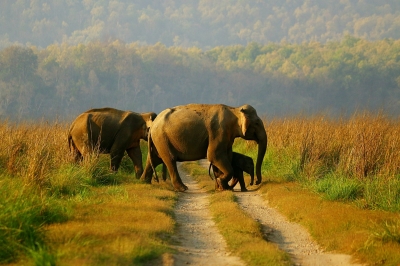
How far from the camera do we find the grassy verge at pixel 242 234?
824cm

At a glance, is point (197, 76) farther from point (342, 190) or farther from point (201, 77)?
point (342, 190)

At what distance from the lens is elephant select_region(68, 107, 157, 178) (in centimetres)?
1717

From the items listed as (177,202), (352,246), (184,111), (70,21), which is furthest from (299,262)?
(70,21)

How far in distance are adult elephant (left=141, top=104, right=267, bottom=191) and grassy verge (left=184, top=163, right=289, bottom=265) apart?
1751 mm

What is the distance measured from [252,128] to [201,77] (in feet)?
300

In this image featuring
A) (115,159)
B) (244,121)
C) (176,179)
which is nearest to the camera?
(244,121)

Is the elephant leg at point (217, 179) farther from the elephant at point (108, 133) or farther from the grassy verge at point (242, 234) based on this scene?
the elephant at point (108, 133)

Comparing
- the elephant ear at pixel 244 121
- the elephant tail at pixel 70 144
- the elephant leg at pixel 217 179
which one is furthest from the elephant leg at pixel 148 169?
the elephant ear at pixel 244 121

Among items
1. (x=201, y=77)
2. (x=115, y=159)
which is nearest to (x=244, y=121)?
(x=115, y=159)

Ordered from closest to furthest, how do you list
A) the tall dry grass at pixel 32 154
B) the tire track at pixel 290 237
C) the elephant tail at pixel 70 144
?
the tire track at pixel 290 237 < the tall dry grass at pixel 32 154 < the elephant tail at pixel 70 144

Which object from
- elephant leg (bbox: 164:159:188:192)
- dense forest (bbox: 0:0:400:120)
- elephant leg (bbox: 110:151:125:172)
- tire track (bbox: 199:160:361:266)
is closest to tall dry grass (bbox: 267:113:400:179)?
tire track (bbox: 199:160:361:266)

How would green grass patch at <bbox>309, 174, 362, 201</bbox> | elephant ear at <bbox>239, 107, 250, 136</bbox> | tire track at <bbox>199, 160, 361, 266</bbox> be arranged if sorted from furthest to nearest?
1. elephant ear at <bbox>239, 107, 250, 136</bbox>
2. green grass patch at <bbox>309, 174, 362, 201</bbox>
3. tire track at <bbox>199, 160, 361, 266</bbox>

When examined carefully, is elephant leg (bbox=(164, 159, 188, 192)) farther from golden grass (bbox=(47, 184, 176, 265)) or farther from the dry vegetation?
golden grass (bbox=(47, 184, 176, 265))

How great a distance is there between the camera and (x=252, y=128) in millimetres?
15820
